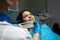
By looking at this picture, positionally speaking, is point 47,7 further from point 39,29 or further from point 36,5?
point 39,29

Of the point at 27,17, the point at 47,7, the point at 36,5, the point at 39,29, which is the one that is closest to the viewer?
the point at 39,29

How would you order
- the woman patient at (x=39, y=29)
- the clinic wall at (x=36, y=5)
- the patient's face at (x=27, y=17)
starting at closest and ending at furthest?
1. the woman patient at (x=39, y=29)
2. the patient's face at (x=27, y=17)
3. the clinic wall at (x=36, y=5)

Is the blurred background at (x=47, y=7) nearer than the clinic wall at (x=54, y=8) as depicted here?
Yes

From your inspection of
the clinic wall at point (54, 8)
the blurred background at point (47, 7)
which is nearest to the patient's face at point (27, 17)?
the blurred background at point (47, 7)

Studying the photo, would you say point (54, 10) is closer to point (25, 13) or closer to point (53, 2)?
point (53, 2)

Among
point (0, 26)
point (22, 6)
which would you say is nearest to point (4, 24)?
point (0, 26)

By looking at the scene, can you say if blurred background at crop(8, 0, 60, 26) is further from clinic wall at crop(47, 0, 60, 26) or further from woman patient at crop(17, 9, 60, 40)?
woman patient at crop(17, 9, 60, 40)

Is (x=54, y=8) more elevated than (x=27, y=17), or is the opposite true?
(x=27, y=17)

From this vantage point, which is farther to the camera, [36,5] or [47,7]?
[47,7]

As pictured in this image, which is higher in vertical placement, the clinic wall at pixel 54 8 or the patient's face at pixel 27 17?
the patient's face at pixel 27 17

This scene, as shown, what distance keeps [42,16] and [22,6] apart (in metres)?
0.42

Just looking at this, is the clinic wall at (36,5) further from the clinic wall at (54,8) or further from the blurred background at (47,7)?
the clinic wall at (54,8)

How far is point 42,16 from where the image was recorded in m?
2.48

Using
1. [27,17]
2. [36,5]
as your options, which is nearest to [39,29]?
[27,17]
